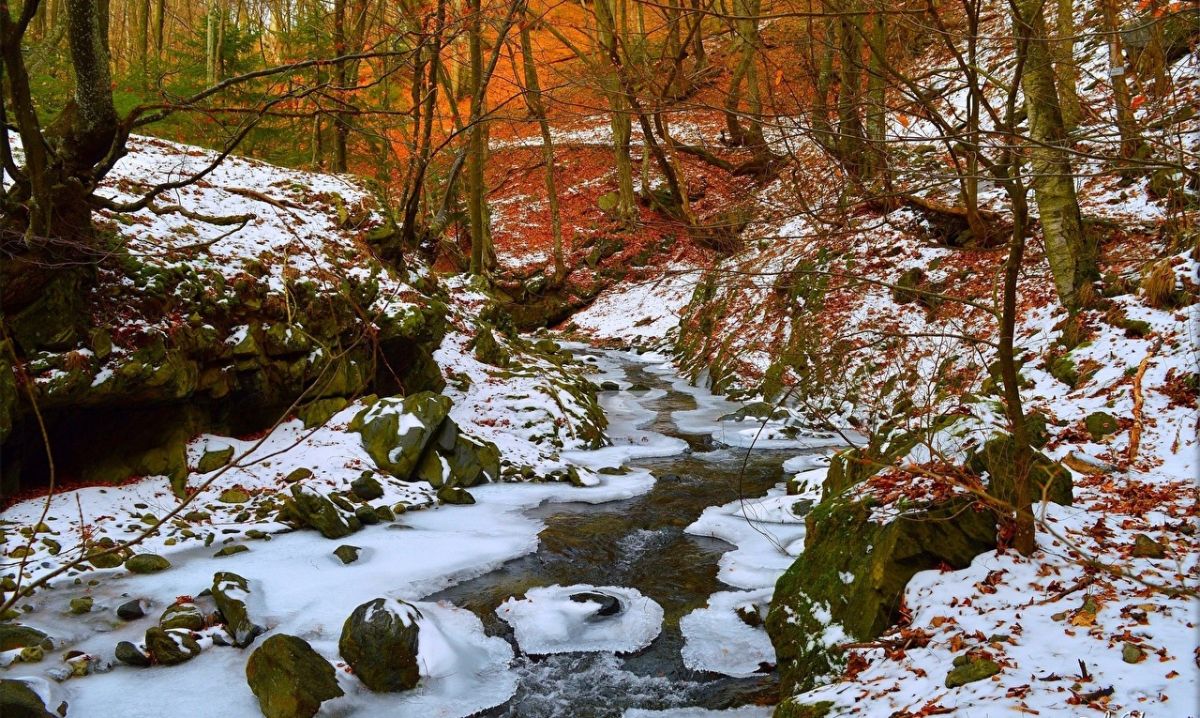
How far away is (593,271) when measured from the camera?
2238 centimetres

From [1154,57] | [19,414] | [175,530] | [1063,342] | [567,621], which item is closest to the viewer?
[567,621]

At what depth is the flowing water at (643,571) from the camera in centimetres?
453

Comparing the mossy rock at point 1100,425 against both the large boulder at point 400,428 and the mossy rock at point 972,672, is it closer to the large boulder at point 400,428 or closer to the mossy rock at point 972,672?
the mossy rock at point 972,672

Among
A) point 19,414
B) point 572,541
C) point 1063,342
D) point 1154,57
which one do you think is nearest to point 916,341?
point 1063,342

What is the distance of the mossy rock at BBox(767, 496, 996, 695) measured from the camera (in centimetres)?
402

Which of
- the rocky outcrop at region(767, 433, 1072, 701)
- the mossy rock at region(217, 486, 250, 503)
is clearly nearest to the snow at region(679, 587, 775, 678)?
the rocky outcrop at region(767, 433, 1072, 701)

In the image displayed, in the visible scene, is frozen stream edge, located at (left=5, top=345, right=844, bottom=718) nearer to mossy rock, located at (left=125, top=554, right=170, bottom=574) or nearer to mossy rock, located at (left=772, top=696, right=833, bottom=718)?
mossy rock, located at (left=125, top=554, right=170, bottom=574)

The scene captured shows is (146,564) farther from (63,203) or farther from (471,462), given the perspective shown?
(471,462)

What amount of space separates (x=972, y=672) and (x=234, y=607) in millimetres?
4700

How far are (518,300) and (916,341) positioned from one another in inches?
526

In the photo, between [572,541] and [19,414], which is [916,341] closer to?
[572,541]

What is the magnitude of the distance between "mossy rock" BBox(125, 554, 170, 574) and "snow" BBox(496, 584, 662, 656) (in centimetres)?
279

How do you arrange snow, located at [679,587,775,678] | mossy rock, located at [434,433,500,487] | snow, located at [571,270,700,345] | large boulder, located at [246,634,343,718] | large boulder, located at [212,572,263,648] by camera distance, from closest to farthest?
large boulder, located at [246,634,343,718]
snow, located at [679,587,775,678]
large boulder, located at [212,572,263,648]
mossy rock, located at [434,433,500,487]
snow, located at [571,270,700,345]

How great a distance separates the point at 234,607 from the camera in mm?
Result: 5059
